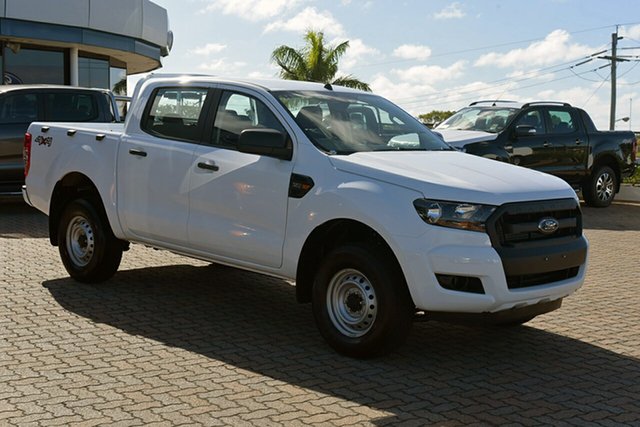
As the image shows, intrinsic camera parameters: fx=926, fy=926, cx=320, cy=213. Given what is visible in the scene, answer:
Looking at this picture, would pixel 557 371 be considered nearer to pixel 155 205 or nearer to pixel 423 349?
pixel 423 349

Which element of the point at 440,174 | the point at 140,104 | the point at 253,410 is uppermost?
the point at 140,104

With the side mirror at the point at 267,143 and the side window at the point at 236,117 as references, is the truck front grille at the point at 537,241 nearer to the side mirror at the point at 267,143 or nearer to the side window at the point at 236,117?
the side mirror at the point at 267,143

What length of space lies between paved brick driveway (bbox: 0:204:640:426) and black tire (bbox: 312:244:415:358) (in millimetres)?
164

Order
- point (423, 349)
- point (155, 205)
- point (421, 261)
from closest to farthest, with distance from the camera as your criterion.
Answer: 1. point (421, 261)
2. point (423, 349)
3. point (155, 205)

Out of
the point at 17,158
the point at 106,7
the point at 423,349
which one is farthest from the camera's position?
the point at 106,7

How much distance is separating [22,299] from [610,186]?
13.0 metres

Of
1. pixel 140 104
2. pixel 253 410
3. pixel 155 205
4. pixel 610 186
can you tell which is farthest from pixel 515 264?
pixel 610 186

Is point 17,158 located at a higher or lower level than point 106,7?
lower

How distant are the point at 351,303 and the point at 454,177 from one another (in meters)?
1.10

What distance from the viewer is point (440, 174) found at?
611cm

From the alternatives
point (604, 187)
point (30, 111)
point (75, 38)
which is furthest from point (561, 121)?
point (75, 38)

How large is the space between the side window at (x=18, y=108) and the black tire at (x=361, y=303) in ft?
31.2

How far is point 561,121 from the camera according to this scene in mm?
Answer: 17234

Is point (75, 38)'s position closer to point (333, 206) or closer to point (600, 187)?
point (600, 187)
